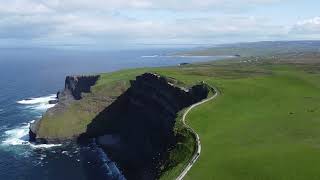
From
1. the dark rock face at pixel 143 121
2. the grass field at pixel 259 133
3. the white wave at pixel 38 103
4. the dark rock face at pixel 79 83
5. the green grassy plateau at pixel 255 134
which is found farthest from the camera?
the dark rock face at pixel 79 83

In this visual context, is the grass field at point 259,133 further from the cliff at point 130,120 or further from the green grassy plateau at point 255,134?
the cliff at point 130,120

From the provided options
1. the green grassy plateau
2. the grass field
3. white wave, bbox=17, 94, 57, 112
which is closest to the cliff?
the green grassy plateau

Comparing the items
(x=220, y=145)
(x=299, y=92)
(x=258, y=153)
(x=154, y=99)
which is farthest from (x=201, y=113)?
(x=154, y=99)

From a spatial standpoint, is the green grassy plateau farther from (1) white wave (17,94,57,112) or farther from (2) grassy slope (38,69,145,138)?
(1) white wave (17,94,57,112)

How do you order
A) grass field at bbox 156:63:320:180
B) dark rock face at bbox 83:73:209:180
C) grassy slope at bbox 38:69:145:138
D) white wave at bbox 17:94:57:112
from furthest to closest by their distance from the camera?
1. white wave at bbox 17:94:57:112
2. grassy slope at bbox 38:69:145:138
3. dark rock face at bbox 83:73:209:180
4. grass field at bbox 156:63:320:180

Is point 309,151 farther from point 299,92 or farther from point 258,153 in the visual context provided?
point 299,92

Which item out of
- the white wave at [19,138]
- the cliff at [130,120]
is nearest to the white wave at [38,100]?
the white wave at [19,138]
